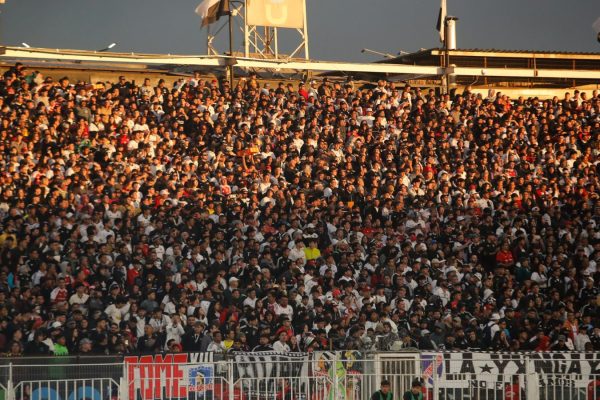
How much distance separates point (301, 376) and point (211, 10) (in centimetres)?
1654

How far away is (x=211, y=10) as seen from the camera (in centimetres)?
3266

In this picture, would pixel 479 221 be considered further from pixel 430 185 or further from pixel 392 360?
pixel 392 360

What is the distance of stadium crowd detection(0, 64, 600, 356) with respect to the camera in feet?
71.8

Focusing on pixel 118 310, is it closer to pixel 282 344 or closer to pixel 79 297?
pixel 79 297

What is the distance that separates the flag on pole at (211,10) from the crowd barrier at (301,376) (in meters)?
14.8

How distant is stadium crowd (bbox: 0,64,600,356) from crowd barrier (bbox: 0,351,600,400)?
1948 millimetres

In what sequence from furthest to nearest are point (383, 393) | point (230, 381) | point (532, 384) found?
point (532, 384), point (230, 381), point (383, 393)

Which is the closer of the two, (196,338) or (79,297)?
(79,297)

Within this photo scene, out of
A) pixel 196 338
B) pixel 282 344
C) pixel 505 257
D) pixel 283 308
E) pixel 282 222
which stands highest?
pixel 282 222

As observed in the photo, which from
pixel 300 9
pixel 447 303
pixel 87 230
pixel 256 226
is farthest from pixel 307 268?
pixel 300 9

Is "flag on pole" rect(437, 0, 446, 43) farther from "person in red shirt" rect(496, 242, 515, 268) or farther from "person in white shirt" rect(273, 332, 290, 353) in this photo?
"person in white shirt" rect(273, 332, 290, 353)

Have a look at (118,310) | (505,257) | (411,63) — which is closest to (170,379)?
(118,310)

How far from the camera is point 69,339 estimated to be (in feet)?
66.4

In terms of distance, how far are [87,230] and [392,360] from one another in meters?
7.33
